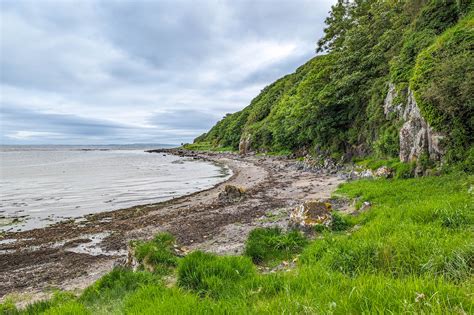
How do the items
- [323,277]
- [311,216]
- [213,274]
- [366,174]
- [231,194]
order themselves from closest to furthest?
1. [323,277]
2. [213,274]
3. [311,216]
4. [366,174]
5. [231,194]

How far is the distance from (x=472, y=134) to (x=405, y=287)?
12.4m

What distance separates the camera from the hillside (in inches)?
485

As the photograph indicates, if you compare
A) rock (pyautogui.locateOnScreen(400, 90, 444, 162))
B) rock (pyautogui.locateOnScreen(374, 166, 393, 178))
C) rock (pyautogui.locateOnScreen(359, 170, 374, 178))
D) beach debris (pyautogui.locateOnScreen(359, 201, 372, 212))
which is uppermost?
rock (pyautogui.locateOnScreen(400, 90, 444, 162))

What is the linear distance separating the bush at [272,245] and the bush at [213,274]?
4.79 ft

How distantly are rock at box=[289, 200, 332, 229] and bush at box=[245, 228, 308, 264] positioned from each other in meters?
0.96

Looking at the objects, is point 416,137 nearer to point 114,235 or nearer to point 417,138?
point 417,138

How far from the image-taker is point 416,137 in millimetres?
14758

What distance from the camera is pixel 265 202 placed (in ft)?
56.1

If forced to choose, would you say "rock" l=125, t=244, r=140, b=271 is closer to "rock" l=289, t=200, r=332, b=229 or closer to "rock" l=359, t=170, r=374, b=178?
"rock" l=289, t=200, r=332, b=229

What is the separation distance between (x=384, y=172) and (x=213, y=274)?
14469 millimetres

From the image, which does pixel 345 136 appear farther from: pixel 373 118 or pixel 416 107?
pixel 416 107

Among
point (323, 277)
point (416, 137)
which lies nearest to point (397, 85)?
point (416, 137)

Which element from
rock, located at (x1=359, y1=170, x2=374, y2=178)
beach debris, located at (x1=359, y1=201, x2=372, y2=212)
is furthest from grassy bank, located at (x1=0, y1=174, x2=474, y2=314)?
rock, located at (x1=359, y1=170, x2=374, y2=178)

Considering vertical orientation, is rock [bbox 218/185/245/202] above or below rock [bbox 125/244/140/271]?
below
